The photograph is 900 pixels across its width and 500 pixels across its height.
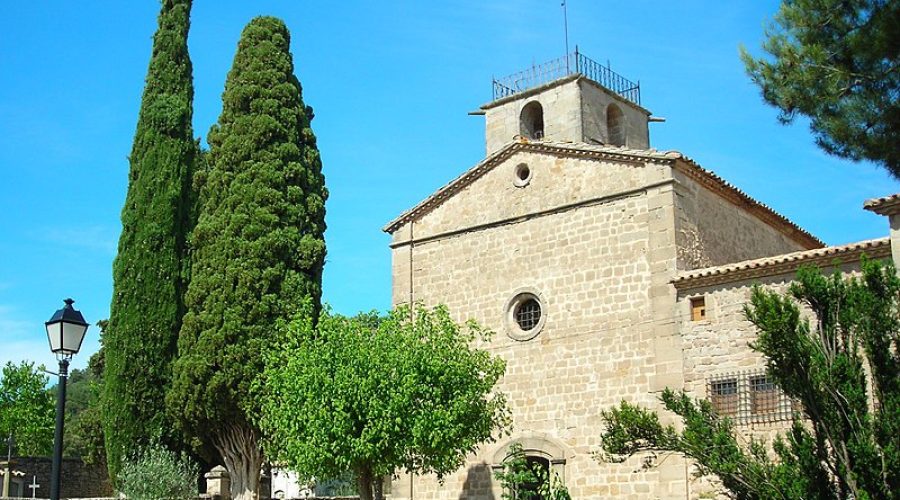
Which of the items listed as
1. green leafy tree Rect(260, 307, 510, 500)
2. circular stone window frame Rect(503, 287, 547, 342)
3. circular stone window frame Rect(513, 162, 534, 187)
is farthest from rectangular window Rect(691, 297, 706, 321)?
circular stone window frame Rect(513, 162, 534, 187)

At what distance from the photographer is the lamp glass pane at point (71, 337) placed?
11.8m

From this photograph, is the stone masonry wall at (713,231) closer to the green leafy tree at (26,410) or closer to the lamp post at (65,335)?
the lamp post at (65,335)

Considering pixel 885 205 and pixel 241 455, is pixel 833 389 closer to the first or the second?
pixel 885 205

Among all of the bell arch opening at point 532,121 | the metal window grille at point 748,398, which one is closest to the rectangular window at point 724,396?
the metal window grille at point 748,398

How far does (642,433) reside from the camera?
12.5 metres

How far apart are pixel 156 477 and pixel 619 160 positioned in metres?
11.8

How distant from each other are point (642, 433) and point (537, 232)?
960 cm

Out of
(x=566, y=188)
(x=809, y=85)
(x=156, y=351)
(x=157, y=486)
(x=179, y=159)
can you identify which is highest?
(x=179, y=159)

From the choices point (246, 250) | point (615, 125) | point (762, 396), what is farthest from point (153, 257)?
point (762, 396)

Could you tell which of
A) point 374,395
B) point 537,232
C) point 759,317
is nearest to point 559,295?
point 537,232

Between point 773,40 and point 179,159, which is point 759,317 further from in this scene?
point 179,159

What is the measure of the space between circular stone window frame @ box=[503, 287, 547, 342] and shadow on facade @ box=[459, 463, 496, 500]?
9.50 ft

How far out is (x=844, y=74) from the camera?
37.3 ft

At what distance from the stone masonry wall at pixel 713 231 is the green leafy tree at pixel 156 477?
11.5m
